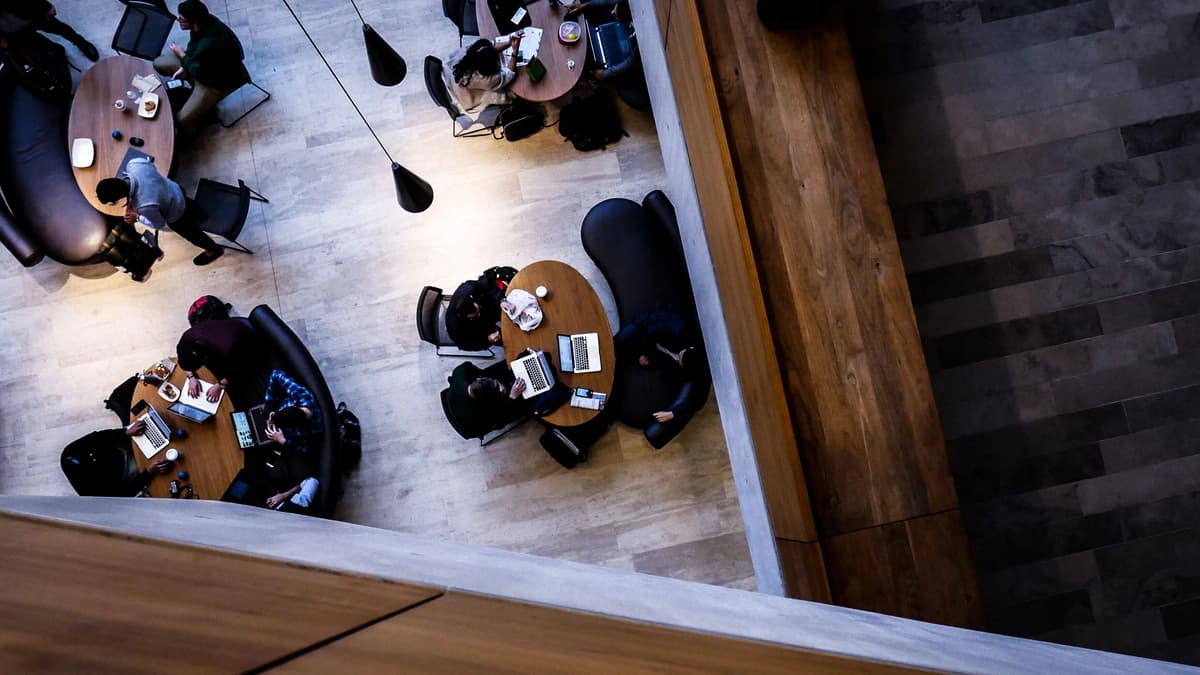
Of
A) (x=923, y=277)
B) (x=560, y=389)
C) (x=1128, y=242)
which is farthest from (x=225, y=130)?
(x=1128, y=242)

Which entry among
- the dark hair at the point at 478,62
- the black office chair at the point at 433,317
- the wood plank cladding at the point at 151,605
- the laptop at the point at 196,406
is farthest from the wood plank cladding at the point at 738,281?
the laptop at the point at 196,406

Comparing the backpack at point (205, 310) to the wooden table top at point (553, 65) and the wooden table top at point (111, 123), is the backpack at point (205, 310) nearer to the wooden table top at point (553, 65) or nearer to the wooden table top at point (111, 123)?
the wooden table top at point (111, 123)

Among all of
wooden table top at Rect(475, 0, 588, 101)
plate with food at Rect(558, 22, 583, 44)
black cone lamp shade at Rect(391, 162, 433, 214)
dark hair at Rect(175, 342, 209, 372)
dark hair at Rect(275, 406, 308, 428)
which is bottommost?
dark hair at Rect(275, 406, 308, 428)

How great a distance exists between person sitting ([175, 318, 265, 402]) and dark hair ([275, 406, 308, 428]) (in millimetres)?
554

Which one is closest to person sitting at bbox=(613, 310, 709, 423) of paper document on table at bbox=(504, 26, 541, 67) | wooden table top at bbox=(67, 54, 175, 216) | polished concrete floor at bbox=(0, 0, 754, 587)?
polished concrete floor at bbox=(0, 0, 754, 587)

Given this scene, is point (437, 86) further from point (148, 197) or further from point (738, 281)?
point (738, 281)

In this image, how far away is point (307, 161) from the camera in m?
5.82

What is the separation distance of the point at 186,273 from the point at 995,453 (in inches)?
256

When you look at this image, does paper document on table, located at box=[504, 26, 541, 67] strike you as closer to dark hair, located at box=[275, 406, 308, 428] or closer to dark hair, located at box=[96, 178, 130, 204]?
dark hair, located at box=[96, 178, 130, 204]

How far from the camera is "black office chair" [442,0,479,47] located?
18.7ft

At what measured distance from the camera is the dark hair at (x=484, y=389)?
5012 mm

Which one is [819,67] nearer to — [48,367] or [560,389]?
[560,389]

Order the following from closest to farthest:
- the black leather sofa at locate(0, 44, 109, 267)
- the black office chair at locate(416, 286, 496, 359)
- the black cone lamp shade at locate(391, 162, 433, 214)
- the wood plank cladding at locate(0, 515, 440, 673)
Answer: the wood plank cladding at locate(0, 515, 440, 673)
the black cone lamp shade at locate(391, 162, 433, 214)
the black office chair at locate(416, 286, 496, 359)
the black leather sofa at locate(0, 44, 109, 267)

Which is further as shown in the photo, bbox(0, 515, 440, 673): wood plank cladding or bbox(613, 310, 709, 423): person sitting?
bbox(613, 310, 709, 423): person sitting
